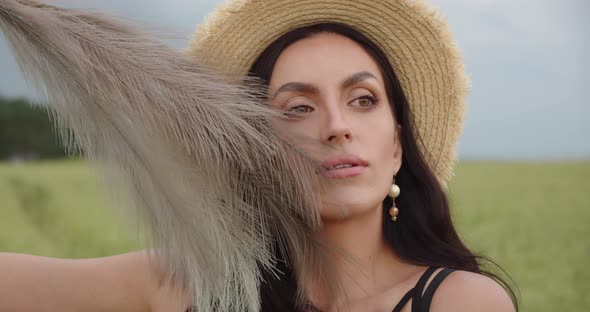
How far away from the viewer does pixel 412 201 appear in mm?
2604

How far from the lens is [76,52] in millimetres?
1676

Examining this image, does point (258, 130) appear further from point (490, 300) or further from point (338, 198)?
point (490, 300)

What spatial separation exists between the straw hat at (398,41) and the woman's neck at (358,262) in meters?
0.47

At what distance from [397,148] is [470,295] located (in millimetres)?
628

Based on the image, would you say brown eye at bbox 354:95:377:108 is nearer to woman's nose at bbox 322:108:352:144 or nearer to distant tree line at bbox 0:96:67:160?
woman's nose at bbox 322:108:352:144

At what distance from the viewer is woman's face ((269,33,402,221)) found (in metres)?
2.18

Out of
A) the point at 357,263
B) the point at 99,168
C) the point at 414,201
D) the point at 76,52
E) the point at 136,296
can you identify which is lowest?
the point at 136,296

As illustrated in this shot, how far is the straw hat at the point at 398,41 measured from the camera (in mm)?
2467

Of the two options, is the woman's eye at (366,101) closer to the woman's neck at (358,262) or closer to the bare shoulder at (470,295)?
the woman's neck at (358,262)

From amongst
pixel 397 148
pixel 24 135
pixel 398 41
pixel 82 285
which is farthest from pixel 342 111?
pixel 24 135

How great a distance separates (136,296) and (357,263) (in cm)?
84

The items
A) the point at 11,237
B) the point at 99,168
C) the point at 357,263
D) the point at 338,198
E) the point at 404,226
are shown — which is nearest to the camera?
the point at 99,168

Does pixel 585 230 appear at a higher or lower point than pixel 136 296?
lower

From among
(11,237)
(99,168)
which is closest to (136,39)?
(99,168)
